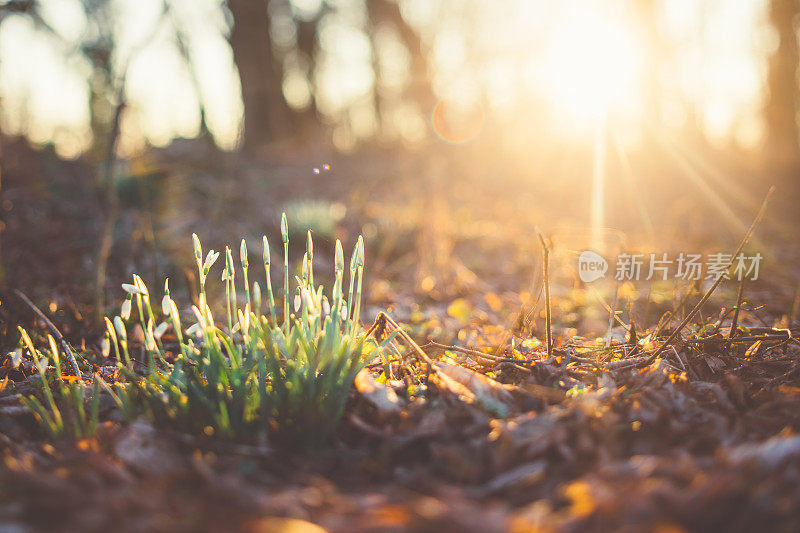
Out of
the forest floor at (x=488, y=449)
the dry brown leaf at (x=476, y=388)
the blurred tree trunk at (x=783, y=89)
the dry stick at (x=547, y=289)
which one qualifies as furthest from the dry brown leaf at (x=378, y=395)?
the blurred tree trunk at (x=783, y=89)

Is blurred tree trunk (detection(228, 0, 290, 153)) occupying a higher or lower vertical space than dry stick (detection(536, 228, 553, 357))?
higher

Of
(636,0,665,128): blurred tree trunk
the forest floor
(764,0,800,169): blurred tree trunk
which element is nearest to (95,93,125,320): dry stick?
the forest floor

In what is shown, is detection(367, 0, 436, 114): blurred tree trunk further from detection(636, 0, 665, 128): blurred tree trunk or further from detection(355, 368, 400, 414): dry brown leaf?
detection(355, 368, 400, 414): dry brown leaf

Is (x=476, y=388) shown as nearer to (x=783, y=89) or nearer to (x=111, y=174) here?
(x=111, y=174)

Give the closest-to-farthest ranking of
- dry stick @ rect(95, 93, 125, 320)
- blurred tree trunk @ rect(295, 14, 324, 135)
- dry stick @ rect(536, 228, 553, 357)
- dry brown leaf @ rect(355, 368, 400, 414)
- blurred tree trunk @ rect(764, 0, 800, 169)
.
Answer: dry brown leaf @ rect(355, 368, 400, 414) → dry stick @ rect(536, 228, 553, 357) → dry stick @ rect(95, 93, 125, 320) → blurred tree trunk @ rect(764, 0, 800, 169) → blurred tree trunk @ rect(295, 14, 324, 135)

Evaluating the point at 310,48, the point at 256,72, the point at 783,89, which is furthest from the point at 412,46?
the point at 783,89

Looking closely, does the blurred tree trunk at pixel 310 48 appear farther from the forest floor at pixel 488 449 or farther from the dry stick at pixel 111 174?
the forest floor at pixel 488 449

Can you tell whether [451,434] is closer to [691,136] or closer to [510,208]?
[510,208]
